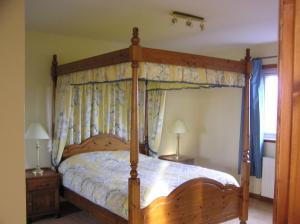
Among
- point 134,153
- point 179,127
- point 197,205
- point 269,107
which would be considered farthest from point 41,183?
point 269,107

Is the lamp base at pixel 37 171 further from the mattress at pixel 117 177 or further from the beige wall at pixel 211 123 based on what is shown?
the beige wall at pixel 211 123

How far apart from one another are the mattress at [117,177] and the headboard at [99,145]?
0.14 m

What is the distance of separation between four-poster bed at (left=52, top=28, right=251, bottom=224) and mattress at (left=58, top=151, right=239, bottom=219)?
0.31ft

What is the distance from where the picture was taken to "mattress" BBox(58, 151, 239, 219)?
9.68ft

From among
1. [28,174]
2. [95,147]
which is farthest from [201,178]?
[28,174]

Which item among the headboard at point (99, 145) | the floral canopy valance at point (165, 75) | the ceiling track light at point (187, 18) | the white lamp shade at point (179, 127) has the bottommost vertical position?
the headboard at point (99, 145)

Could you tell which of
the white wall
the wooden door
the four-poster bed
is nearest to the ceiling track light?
the four-poster bed

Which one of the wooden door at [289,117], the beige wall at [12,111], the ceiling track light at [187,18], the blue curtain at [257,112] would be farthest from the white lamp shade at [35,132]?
the wooden door at [289,117]

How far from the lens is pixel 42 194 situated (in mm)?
3734

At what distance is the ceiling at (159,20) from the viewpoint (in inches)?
112

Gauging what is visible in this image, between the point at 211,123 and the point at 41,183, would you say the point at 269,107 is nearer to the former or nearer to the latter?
the point at 211,123

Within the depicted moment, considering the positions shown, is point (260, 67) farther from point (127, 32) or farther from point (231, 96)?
point (127, 32)

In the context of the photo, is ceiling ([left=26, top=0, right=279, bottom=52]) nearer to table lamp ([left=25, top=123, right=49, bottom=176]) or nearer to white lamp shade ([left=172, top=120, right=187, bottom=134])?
table lamp ([left=25, top=123, right=49, bottom=176])

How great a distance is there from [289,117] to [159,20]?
308 cm
